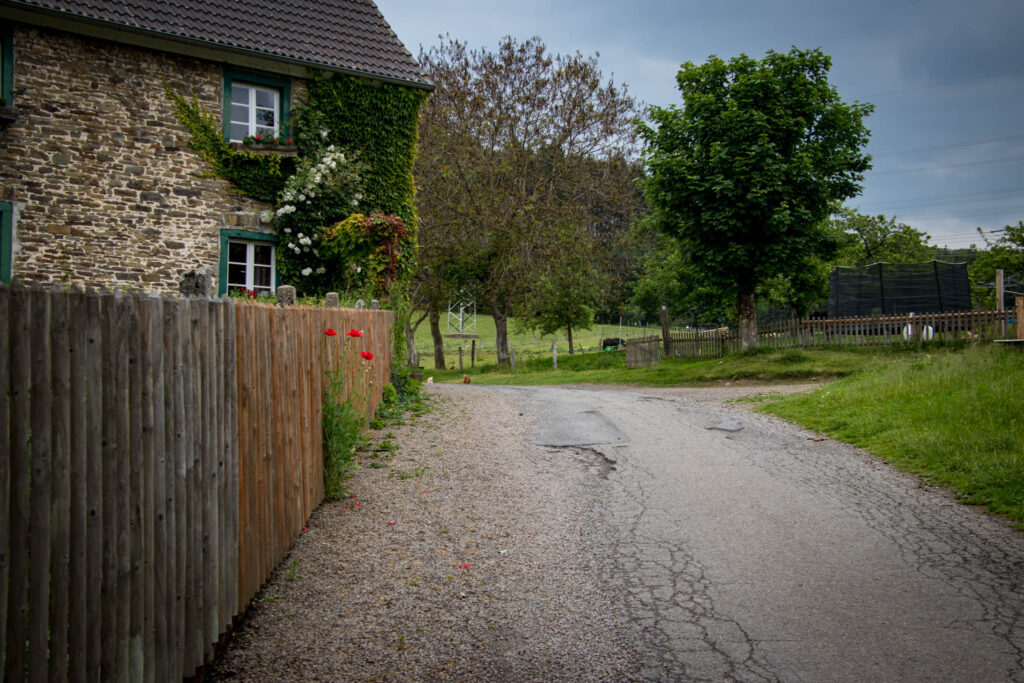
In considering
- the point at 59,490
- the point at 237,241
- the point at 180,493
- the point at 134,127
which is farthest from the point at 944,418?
the point at 134,127

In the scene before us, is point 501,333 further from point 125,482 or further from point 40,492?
point 40,492

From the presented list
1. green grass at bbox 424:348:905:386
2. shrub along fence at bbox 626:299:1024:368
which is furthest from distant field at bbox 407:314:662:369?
green grass at bbox 424:348:905:386

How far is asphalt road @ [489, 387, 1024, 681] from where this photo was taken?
366 cm

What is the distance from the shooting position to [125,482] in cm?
282

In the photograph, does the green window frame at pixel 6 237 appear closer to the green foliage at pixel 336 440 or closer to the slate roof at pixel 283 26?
the slate roof at pixel 283 26

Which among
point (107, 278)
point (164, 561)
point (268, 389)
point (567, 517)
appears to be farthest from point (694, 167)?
point (164, 561)

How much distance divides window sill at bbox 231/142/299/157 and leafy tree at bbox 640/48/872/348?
1238cm

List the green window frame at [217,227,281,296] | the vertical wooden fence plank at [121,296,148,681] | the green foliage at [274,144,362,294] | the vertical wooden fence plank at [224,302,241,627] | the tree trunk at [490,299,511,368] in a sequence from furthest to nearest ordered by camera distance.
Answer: the tree trunk at [490,299,511,368] → the green foliage at [274,144,362,294] → the green window frame at [217,227,281,296] → the vertical wooden fence plank at [224,302,241,627] → the vertical wooden fence plank at [121,296,148,681]

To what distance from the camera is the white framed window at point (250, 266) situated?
14.0 meters


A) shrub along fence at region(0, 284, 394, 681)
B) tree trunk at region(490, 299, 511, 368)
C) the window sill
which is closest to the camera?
shrub along fence at region(0, 284, 394, 681)

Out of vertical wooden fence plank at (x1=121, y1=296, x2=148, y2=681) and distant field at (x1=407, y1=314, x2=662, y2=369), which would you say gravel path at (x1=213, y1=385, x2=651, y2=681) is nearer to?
vertical wooden fence plank at (x1=121, y1=296, x2=148, y2=681)

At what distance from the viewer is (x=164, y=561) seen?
306 centimetres

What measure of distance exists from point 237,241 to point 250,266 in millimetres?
553

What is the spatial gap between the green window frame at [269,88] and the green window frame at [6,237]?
3.89 meters
